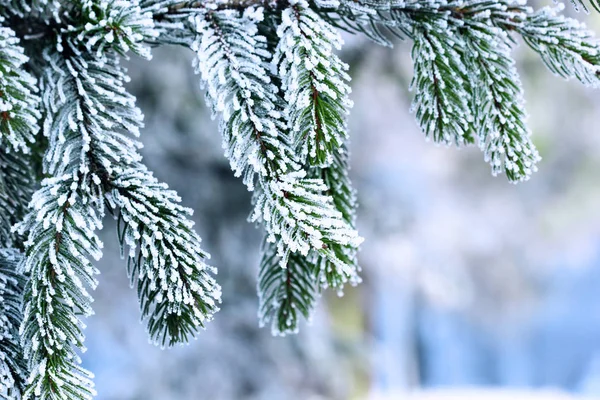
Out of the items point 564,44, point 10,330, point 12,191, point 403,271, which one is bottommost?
point 10,330

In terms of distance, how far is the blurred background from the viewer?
151 centimetres

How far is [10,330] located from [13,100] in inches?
5.8

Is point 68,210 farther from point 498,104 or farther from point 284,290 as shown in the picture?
point 498,104

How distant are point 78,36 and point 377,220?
4.80ft

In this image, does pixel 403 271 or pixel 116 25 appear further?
pixel 403 271

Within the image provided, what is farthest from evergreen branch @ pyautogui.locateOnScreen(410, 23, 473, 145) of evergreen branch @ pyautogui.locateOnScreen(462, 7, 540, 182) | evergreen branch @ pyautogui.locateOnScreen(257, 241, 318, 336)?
evergreen branch @ pyautogui.locateOnScreen(257, 241, 318, 336)

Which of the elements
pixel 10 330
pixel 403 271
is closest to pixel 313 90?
pixel 10 330

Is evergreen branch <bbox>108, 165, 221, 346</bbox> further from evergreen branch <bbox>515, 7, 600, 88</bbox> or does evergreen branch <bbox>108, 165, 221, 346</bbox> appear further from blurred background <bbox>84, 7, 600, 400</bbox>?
blurred background <bbox>84, 7, 600, 400</bbox>

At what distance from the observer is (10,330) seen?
368mm

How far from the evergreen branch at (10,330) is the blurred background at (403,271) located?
3.09 feet

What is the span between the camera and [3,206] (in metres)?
0.43

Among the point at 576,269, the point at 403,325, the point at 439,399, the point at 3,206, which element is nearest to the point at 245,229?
the point at 3,206

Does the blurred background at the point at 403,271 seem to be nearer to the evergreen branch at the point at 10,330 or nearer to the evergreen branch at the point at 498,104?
the evergreen branch at the point at 498,104

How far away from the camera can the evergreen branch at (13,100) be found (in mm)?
357
